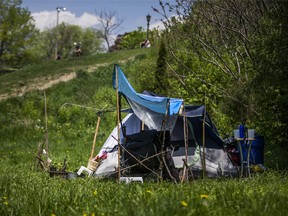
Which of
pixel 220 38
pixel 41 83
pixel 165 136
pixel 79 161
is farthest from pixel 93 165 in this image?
pixel 41 83

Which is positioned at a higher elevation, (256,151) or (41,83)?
(41,83)

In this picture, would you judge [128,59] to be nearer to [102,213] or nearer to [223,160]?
[223,160]

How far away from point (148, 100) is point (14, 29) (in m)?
40.6

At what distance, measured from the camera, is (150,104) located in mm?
11039

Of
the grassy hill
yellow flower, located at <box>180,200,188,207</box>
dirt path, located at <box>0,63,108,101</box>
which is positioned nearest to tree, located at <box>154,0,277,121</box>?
the grassy hill

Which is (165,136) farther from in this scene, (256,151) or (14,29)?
(14,29)

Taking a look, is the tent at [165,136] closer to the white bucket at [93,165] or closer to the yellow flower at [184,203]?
the white bucket at [93,165]

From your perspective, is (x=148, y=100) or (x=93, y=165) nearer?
(x=148, y=100)

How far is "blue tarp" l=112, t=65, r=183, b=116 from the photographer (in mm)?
10696

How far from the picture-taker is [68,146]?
20734mm

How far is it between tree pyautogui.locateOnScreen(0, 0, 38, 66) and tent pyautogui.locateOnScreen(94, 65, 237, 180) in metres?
37.2

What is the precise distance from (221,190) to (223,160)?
6.26 meters

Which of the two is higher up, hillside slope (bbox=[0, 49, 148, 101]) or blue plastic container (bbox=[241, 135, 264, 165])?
hillside slope (bbox=[0, 49, 148, 101])

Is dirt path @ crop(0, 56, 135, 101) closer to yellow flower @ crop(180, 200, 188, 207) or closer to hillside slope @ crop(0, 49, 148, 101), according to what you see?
hillside slope @ crop(0, 49, 148, 101)
